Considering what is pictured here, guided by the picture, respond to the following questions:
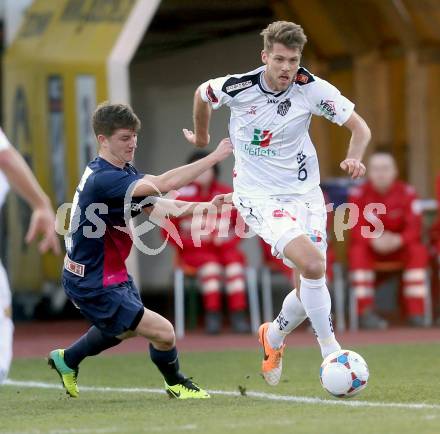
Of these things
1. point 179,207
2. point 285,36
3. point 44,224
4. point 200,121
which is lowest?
point 44,224

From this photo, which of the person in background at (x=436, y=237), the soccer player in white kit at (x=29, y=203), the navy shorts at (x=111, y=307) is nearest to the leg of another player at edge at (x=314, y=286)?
the navy shorts at (x=111, y=307)

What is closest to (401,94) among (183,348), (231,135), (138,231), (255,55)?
(255,55)

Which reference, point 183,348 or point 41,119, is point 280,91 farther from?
point 41,119

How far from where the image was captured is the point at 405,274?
519 inches

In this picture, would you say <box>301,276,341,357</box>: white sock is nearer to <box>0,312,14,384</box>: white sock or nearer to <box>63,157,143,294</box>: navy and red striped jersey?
<box>63,157,143,294</box>: navy and red striped jersey

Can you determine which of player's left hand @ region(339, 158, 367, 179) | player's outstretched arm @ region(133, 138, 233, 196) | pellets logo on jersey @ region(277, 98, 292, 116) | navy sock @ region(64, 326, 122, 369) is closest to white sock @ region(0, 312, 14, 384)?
player's outstretched arm @ region(133, 138, 233, 196)

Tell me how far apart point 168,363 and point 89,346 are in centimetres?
55

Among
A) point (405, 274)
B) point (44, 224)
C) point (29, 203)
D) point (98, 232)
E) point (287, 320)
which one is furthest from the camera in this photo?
point (405, 274)

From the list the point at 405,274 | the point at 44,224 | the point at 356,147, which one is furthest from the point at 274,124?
the point at 405,274

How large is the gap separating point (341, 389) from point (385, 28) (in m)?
9.02

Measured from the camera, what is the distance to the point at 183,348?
11.7 meters

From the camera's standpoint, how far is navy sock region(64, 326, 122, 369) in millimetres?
7773

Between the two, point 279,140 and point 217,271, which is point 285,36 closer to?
point 279,140

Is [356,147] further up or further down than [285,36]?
further down
